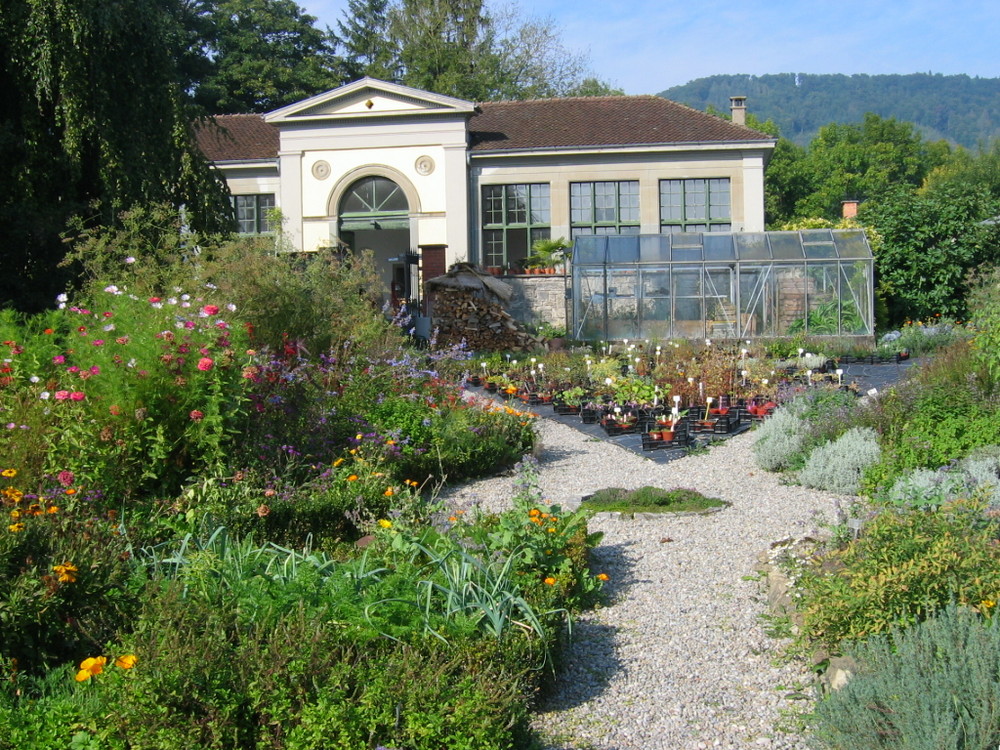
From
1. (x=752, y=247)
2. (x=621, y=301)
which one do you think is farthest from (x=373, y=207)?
→ (x=752, y=247)

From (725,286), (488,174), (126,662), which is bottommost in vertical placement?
(126,662)

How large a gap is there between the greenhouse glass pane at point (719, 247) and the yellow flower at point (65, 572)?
17.5 m

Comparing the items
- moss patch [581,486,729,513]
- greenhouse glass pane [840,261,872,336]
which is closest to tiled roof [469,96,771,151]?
greenhouse glass pane [840,261,872,336]

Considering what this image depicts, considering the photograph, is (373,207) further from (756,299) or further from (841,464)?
(841,464)

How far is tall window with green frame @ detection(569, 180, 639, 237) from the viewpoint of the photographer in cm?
2698

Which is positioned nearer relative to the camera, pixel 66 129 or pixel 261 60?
pixel 66 129

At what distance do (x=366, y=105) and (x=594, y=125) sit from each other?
21.0 ft

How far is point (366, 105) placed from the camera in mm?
26375

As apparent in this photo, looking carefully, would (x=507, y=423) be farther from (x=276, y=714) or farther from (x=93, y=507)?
(x=276, y=714)

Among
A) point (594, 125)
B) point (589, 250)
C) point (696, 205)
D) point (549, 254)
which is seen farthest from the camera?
point (594, 125)

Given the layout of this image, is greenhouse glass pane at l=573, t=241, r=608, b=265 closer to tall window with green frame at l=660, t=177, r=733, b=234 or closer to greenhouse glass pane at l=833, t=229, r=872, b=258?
greenhouse glass pane at l=833, t=229, r=872, b=258

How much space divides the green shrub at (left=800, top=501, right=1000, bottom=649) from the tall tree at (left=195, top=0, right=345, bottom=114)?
3393cm

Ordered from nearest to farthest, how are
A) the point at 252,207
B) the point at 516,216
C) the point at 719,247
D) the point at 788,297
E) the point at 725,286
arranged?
the point at 788,297 < the point at 725,286 < the point at 719,247 < the point at 516,216 < the point at 252,207

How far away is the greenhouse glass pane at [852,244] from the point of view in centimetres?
1955
